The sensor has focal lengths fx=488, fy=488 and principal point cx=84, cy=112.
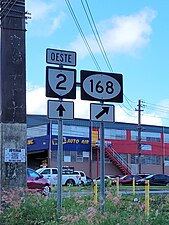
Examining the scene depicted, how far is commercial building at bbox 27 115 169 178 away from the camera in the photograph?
6091cm

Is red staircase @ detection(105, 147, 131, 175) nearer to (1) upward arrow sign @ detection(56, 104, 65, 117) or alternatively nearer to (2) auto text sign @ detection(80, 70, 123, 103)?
(1) upward arrow sign @ detection(56, 104, 65, 117)

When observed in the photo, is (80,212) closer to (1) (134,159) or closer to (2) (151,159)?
(1) (134,159)

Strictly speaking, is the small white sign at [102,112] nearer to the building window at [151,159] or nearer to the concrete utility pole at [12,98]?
the concrete utility pole at [12,98]

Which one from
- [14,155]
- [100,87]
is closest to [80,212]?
[100,87]

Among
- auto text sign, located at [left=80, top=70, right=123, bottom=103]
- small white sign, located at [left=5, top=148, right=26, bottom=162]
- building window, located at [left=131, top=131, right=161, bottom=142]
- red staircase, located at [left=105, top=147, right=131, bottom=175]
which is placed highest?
building window, located at [left=131, top=131, right=161, bottom=142]

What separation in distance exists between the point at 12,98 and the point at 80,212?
435 cm

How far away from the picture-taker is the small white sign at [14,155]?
33.7 ft

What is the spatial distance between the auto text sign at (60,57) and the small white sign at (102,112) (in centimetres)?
145

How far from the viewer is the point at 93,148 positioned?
63.8 metres

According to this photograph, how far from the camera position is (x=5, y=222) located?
8.83 meters

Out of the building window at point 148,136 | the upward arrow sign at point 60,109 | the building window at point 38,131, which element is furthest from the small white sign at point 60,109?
the building window at point 148,136

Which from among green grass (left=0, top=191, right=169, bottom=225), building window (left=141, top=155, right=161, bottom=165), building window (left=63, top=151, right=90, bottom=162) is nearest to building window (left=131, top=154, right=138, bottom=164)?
building window (left=141, top=155, right=161, bottom=165)

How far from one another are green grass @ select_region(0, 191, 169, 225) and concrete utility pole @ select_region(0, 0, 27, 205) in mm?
1104

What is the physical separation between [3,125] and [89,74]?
3382 mm
